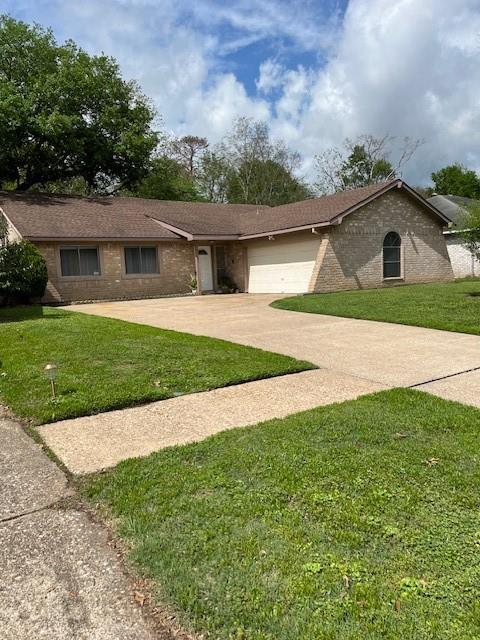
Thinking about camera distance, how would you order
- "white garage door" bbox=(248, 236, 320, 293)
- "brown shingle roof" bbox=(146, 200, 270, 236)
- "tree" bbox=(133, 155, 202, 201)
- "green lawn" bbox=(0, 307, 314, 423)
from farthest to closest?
"tree" bbox=(133, 155, 202, 201) → "brown shingle roof" bbox=(146, 200, 270, 236) → "white garage door" bbox=(248, 236, 320, 293) → "green lawn" bbox=(0, 307, 314, 423)

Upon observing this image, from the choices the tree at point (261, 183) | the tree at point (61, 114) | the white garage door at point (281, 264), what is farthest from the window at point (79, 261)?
the tree at point (261, 183)

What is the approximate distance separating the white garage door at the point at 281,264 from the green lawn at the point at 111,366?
35.3 feet

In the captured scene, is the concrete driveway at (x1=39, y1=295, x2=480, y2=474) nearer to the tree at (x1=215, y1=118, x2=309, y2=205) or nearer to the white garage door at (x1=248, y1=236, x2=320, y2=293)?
the white garage door at (x1=248, y1=236, x2=320, y2=293)

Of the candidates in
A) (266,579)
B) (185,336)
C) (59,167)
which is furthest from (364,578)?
(59,167)

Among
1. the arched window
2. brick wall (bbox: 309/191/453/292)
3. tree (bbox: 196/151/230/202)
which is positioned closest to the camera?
brick wall (bbox: 309/191/453/292)

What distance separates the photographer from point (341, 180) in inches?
1778

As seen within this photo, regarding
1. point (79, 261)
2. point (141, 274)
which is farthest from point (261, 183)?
point (79, 261)

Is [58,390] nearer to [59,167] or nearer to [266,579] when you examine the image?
[266,579]

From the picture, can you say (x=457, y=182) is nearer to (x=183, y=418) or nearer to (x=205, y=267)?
(x=205, y=267)

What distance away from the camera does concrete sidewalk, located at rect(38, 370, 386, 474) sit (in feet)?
12.7

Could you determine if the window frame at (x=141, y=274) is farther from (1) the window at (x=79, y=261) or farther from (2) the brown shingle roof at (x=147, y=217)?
(1) the window at (x=79, y=261)

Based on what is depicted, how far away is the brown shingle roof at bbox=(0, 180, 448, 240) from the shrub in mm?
1668

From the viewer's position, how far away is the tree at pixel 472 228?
1318 centimetres

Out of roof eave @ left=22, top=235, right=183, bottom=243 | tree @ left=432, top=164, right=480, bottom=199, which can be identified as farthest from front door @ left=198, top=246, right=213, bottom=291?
tree @ left=432, top=164, right=480, bottom=199
